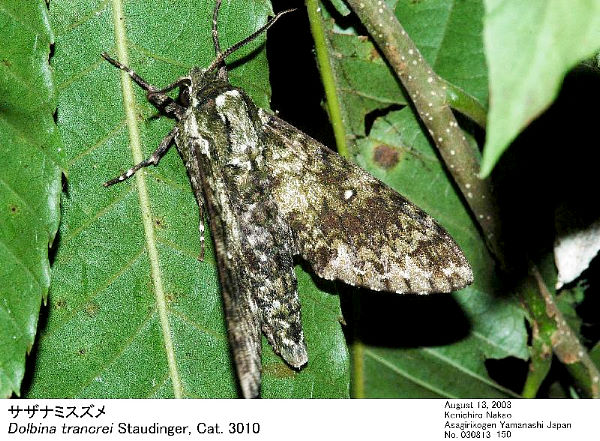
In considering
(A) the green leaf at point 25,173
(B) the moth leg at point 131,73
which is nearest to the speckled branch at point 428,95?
(B) the moth leg at point 131,73

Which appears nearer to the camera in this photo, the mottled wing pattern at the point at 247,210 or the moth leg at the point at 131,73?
the moth leg at the point at 131,73

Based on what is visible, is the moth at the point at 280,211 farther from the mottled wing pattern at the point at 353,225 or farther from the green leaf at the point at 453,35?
the green leaf at the point at 453,35

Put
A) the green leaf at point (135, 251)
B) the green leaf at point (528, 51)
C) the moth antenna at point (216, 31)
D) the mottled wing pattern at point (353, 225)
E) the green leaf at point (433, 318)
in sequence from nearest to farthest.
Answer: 1. the green leaf at point (528, 51)
2. the green leaf at point (135, 251)
3. the moth antenna at point (216, 31)
4. the mottled wing pattern at point (353, 225)
5. the green leaf at point (433, 318)

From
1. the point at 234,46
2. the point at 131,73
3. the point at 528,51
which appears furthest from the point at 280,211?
the point at 528,51

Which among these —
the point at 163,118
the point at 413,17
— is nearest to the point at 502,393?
the point at 413,17

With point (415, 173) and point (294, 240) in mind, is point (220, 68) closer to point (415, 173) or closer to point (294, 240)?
point (294, 240)

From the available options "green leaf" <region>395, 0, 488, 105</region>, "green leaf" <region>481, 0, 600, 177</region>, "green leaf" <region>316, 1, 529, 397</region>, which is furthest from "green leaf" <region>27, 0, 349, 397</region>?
"green leaf" <region>481, 0, 600, 177</region>
